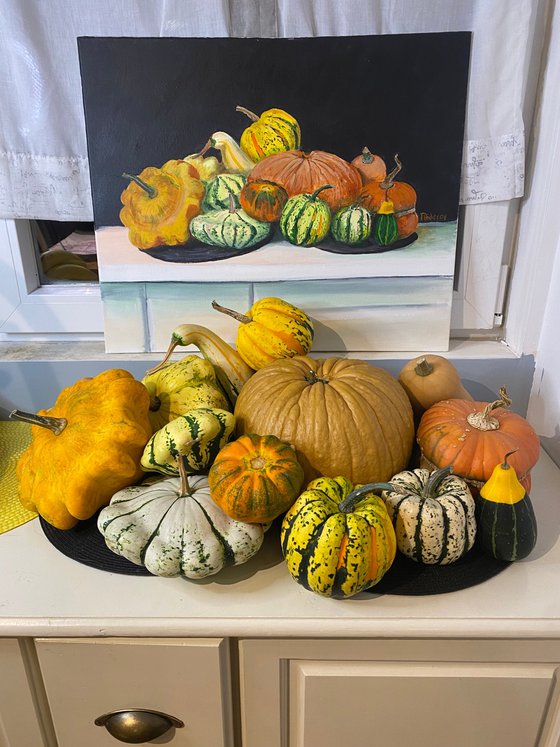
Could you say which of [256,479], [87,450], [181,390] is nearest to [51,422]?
[87,450]

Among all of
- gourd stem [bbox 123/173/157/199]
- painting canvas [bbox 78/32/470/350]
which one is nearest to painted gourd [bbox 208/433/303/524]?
painting canvas [bbox 78/32/470/350]

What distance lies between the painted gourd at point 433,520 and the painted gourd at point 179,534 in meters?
0.19

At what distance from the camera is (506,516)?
2.45ft

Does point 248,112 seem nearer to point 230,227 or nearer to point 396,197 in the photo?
point 230,227

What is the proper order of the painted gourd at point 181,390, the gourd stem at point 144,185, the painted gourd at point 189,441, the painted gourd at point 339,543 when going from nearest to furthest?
the painted gourd at point 339,543 → the painted gourd at point 189,441 → the painted gourd at point 181,390 → the gourd stem at point 144,185

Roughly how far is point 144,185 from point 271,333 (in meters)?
0.37

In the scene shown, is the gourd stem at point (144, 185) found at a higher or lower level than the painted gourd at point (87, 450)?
higher

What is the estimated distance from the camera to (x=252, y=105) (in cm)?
98

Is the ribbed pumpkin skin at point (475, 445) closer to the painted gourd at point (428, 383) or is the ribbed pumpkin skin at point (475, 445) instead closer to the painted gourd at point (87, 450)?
the painted gourd at point (428, 383)

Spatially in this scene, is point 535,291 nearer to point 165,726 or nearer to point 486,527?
point 486,527

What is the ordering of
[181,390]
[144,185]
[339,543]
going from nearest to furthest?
[339,543] → [181,390] → [144,185]

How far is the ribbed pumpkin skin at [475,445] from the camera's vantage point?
82 centimetres

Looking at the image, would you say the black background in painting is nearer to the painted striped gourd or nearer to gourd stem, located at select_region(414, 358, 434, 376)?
the painted striped gourd

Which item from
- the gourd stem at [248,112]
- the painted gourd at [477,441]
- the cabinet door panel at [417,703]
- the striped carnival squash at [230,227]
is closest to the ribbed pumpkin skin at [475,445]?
the painted gourd at [477,441]
